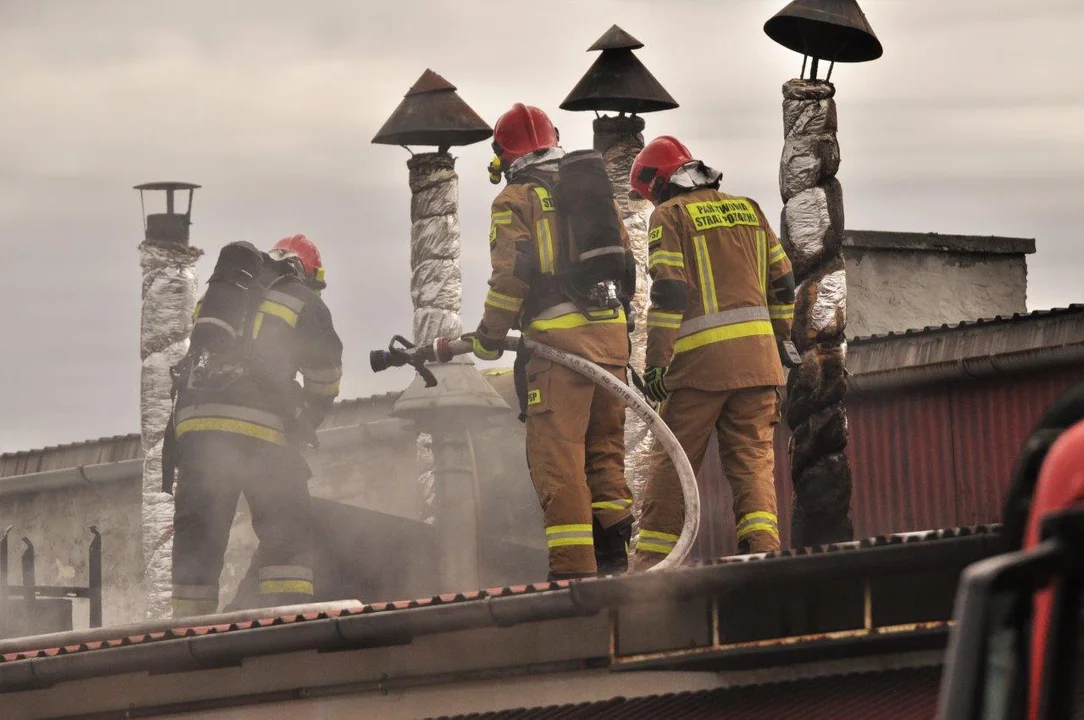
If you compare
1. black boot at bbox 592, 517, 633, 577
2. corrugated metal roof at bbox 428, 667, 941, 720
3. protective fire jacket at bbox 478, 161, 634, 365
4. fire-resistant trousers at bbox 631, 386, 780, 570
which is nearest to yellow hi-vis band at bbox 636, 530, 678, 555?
fire-resistant trousers at bbox 631, 386, 780, 570

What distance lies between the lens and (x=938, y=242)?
17922mm

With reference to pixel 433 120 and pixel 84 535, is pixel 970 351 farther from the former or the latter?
pixel 84 535

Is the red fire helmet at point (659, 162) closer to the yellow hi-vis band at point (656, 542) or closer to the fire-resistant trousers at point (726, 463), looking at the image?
the fire-resistant trousers at point (726, 463)

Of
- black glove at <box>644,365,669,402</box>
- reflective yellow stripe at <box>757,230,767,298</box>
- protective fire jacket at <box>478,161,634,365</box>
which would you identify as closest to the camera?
protective fire jacket at <box>478,161,634,365</box>

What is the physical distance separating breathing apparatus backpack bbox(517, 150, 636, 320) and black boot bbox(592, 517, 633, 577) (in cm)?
88

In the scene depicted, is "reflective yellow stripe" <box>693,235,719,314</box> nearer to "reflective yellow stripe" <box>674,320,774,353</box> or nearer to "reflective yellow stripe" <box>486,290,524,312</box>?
"reflective yellow stripe" <box>674,320,774,353</box>

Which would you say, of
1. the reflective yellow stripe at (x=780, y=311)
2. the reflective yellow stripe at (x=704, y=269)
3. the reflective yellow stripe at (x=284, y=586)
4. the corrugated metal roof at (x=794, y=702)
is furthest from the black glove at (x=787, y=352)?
the corrugated metal roof at (x=794, y=702)

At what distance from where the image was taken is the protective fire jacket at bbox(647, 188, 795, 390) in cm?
806

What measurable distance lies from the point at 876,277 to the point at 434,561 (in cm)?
810

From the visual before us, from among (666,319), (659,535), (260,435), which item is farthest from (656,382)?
(260,435)

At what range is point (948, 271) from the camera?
1806cm

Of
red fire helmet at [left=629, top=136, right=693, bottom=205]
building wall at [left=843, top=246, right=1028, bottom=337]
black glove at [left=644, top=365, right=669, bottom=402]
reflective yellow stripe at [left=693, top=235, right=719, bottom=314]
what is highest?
building wall at [left=843, top=246, right=1028, bottom=337]

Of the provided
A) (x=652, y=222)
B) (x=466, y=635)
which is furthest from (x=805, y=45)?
(x=466, y=635)

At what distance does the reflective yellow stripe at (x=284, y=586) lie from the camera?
916 cm
